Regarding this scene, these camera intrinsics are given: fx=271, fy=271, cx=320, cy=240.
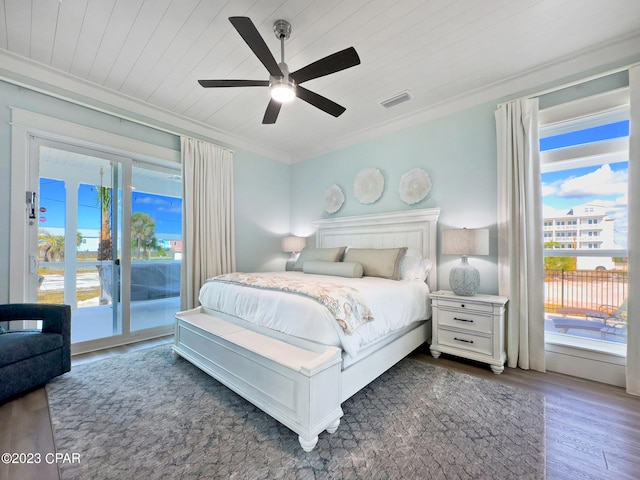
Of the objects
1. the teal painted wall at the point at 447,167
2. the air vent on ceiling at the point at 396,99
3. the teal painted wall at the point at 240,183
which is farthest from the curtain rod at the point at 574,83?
the teal painted wall at the point at 240,183

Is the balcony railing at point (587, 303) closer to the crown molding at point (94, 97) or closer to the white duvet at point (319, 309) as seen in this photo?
the white duvet at point (319, 309)

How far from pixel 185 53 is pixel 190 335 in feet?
8.52

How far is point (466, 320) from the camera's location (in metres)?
2.66

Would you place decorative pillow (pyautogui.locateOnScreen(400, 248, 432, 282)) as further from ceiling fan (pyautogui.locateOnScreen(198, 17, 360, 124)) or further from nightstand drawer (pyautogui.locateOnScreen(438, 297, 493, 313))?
ceiling fan (pyautogui.locateOnScreen(198, 17, 360, 124))

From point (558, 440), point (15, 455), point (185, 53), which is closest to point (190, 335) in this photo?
point (15, 455)

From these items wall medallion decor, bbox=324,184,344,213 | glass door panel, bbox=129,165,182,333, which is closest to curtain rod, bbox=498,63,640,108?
wall medallion decor, bbox=324,184,344,213

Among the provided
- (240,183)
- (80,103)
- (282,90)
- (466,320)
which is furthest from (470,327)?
(80,103)

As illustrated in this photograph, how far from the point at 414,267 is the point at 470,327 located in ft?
2.68

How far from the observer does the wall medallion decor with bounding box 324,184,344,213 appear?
14.3 feet

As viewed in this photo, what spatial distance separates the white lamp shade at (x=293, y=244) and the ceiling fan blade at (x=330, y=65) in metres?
2.72

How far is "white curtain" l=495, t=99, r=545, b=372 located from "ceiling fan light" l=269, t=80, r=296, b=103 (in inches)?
87.1

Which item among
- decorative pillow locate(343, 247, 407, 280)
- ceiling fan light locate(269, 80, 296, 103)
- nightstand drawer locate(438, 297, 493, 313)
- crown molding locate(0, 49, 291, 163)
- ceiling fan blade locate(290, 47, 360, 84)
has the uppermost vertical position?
crown molding locate(0, 49, 291, 163)

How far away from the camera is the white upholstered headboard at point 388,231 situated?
129 inches

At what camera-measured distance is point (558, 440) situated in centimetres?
162
